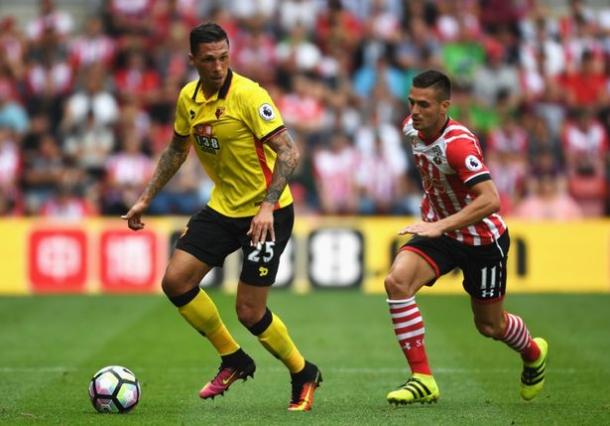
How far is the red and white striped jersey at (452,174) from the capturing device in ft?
27.5

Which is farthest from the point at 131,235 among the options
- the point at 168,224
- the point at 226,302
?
the point at 226,302

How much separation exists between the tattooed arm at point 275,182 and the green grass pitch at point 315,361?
117cm

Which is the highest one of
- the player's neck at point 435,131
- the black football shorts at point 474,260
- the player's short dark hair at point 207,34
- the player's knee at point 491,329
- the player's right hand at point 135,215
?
the player's short dark hair at point 207,34

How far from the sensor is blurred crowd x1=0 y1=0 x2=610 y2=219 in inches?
781

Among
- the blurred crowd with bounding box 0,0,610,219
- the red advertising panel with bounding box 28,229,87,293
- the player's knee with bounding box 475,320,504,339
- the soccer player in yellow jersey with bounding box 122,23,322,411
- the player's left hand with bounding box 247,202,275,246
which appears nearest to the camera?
the player's left hand with bounding box 247,202,275,246

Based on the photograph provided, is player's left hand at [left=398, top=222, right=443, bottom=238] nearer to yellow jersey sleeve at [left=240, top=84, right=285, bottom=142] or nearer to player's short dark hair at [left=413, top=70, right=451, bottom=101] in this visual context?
player's short dark hair at [left=413, top=70, right=451, bottom=101]

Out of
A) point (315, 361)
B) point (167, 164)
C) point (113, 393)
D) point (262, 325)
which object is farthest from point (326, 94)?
point (113, 393)

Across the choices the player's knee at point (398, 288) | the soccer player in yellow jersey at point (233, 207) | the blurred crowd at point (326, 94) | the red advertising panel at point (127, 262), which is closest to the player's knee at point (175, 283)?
the soccer player in yellow jersey at point (233, 207)

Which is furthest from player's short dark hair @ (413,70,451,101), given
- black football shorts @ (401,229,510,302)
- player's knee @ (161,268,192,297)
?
player's knee @ (161,268,192,297)

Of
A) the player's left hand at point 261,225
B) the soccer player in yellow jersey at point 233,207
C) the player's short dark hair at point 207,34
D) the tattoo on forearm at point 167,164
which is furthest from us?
the tattoo on forearm at point 167,164

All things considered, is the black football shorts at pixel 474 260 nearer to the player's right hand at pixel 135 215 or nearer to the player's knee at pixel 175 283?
the player's knee at pixel 175 283

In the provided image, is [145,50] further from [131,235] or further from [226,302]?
[226,302]

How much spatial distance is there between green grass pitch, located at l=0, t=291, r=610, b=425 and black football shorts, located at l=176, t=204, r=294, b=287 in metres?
0.92

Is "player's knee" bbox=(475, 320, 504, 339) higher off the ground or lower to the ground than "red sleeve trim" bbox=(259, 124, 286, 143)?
lower
